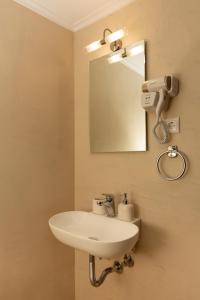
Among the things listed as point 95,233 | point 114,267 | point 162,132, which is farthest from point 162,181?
point 114,267

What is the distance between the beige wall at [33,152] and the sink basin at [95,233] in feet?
0.72

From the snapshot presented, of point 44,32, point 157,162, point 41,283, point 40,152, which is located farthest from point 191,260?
point 44,32

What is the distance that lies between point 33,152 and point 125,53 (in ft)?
2.95

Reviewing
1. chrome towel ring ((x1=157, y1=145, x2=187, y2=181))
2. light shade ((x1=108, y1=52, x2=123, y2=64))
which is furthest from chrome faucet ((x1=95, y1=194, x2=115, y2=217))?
light shade ((x1=108, y1=52, x2=123, y2=64))

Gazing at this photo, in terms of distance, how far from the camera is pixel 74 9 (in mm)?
1594

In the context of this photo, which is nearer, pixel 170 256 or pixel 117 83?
pixel 170 256

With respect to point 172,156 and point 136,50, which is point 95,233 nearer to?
point 172,156

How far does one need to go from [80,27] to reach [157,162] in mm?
1253

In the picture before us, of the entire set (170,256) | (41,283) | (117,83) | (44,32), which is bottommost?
(41,283)

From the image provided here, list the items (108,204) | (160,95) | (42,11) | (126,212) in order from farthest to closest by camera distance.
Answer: (42,11)
(108,204)
(126,212)
(160,95)

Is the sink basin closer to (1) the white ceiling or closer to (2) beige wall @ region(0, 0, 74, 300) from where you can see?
(2) beige wall @ region(0, 0, 74, 300)

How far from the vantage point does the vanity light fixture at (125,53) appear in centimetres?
138

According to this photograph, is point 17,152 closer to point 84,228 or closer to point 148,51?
point 84,228

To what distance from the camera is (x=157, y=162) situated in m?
1.27
